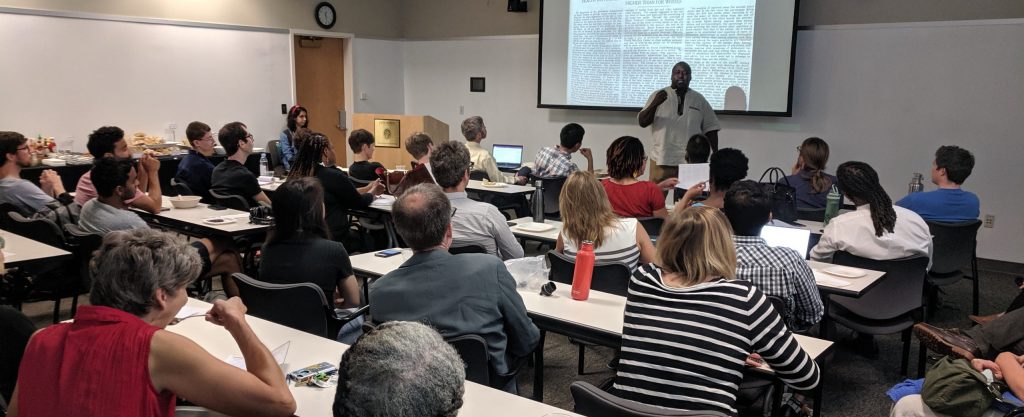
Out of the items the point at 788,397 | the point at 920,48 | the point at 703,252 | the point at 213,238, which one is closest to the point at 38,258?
the point at 213,238

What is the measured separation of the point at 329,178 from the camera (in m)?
5.11

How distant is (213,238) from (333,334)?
6.96 ft

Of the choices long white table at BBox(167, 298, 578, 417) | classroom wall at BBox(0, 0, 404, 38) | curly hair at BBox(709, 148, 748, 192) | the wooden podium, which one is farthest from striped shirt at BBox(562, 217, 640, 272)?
classroom wall at BBox(0, 0, 404, 38)

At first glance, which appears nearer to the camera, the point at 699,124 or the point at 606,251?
the point at 606,251

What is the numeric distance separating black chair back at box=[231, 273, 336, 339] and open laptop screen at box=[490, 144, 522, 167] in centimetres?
563

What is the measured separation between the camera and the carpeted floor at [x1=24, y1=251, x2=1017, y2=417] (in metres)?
3.66

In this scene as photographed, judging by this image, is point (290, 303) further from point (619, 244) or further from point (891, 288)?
point (891, 288)

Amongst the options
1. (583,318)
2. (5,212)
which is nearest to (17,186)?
(5,212)

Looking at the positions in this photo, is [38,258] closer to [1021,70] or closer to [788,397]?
[788,397]

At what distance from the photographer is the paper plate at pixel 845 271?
A: 3.53m

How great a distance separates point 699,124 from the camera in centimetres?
692

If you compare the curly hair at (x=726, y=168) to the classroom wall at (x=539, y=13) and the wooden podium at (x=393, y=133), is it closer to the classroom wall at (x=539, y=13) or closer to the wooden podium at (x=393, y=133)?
the classroom wall at (x=539, y=13)

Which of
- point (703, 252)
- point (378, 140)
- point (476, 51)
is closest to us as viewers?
point (703, 252)

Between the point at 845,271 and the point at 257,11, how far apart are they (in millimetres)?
8277
